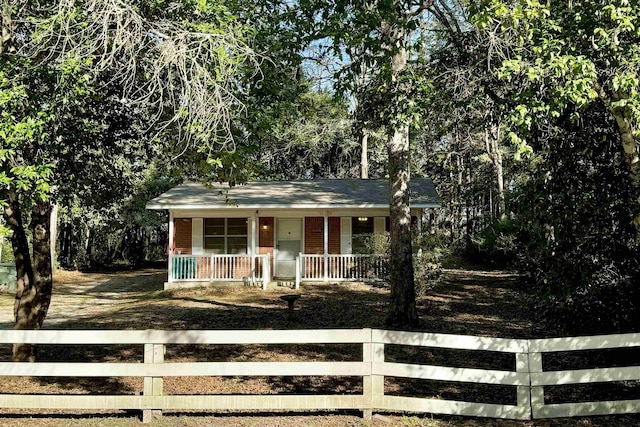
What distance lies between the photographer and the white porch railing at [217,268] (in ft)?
62.4

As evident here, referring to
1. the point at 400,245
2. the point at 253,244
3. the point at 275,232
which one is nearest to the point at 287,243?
the point at 275,232

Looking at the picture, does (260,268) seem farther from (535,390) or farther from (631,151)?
(631,151)

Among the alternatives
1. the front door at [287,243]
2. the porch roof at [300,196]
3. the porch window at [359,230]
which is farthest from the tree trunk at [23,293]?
the porch window at [359,230]

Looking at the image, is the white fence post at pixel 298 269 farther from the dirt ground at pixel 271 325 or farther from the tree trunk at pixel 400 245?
the tree trunk at pixel 400 245

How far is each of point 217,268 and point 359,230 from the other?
554 cm

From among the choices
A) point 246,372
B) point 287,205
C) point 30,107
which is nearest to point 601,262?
point 246,372

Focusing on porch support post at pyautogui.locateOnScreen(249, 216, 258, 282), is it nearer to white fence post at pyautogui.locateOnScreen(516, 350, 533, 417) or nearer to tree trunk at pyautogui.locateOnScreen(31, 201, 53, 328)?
tree trunk at pyautogui.locateOnScreen(31, 201, 53, 328)

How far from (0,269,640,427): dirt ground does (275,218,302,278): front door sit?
7.25ft

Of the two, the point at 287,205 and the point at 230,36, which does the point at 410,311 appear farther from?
the point at 287,205

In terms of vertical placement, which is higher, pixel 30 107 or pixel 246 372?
pixel 30 107

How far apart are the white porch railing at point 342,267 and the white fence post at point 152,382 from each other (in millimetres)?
12856

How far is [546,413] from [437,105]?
462cm

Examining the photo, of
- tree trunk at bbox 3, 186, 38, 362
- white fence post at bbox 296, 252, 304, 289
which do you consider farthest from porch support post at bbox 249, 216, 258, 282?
tree trunk at bbox 3, 186, 38, 362

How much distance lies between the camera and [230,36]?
5.77 meters
